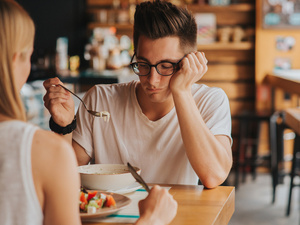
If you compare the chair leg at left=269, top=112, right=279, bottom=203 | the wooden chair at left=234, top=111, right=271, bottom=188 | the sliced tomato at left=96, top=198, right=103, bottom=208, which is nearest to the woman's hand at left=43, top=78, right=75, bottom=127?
the sliced tomato at left=96, top=198, right=103, bottom=208

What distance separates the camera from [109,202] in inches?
54.4

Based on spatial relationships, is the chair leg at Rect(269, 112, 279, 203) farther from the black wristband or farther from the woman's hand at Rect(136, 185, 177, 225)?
the woman's hand at Rect(136, 185, 177, 225)

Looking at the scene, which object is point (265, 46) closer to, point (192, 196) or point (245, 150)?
point (245, 150)

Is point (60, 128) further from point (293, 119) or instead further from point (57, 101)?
point (293, 119)

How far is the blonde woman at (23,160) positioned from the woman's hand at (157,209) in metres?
0.23

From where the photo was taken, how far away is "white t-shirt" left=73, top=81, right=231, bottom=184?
1.86 metres

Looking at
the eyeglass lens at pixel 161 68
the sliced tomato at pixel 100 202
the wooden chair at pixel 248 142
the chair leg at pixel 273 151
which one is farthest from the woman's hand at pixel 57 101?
the wooden chair at pixel 248 142

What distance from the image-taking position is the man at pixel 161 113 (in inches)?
67.4

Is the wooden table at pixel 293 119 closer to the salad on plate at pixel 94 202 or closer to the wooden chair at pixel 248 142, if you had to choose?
the wooden chair at pixel 248 142

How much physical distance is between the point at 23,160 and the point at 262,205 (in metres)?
3.98

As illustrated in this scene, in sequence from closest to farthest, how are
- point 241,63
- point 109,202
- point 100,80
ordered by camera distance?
1. point 109,202
2. point 100,80
3. point 241,63

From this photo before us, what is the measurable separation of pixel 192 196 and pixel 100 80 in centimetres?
336

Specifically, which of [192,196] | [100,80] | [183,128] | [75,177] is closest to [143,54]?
[183,128]

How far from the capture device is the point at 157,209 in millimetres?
1159
